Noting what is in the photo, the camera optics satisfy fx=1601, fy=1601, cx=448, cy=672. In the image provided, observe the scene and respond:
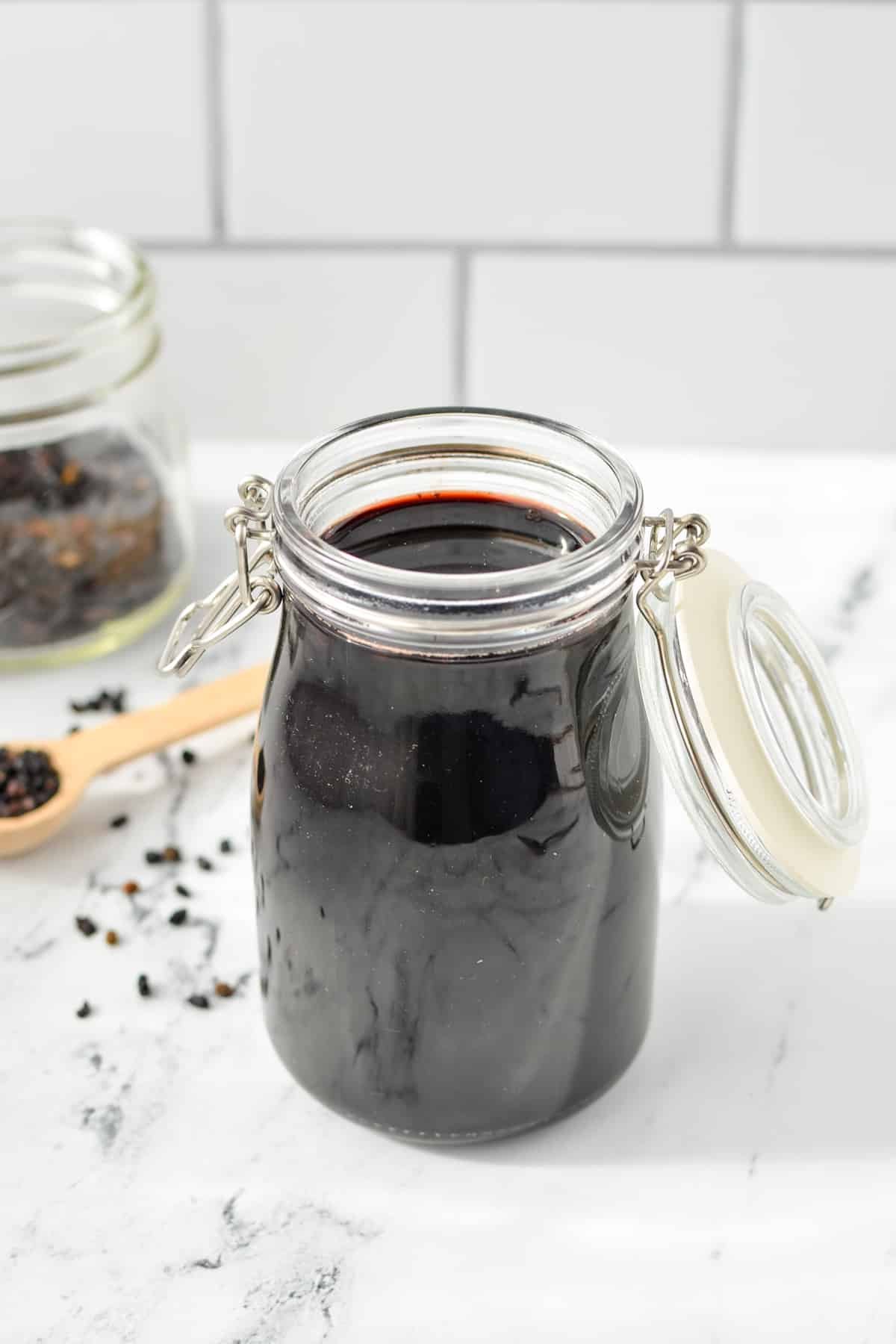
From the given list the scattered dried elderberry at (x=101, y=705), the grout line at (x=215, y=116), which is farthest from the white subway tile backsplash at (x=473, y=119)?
the scattered dried elderberry at (x=101, y=705)

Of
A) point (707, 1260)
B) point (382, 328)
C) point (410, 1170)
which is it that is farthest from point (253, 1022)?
point (382, 328)

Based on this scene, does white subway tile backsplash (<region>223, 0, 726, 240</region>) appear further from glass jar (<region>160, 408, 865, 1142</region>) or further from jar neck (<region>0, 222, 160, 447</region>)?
glass jar (<region>160, 408, 865, 1142</region>)

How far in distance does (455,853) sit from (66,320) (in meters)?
0.63

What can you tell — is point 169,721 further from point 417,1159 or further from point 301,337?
point 301,337

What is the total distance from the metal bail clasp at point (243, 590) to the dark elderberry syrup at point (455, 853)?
0.02 m

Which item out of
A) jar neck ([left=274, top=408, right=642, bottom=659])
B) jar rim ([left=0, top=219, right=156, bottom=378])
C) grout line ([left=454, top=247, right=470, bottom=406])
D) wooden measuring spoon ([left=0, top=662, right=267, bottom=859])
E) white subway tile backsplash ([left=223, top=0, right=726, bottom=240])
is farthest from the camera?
grout line ([left=454, top=247, right=470, bottom=406])

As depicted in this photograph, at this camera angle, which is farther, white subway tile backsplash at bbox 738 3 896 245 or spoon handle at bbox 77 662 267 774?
white subway tile backsplash at bbox 738 3 896 245

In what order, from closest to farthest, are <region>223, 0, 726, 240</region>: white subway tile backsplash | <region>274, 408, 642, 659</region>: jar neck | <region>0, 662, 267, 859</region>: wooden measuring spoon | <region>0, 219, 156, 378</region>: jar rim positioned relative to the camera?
<region>274, 408, 642, 659</region>: jar neck
<region>0, 662, 267, 859</region>: wooden measuring spoon
<region>0, 219, 156, 378</region>: jar rim
<region>223, 0, 726, 240</region>: white subway tile backsplash

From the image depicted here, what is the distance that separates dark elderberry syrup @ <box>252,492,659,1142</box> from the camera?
0.51 metres

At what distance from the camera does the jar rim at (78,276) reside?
34.0 inches

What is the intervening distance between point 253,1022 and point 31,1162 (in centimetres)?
11

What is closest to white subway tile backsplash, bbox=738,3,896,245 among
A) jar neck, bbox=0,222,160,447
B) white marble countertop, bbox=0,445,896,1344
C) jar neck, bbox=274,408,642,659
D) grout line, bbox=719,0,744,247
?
grout line, bbox=719,0,744,247

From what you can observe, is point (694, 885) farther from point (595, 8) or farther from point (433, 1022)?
point (595, 8)

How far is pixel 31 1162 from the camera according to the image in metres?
0.61
